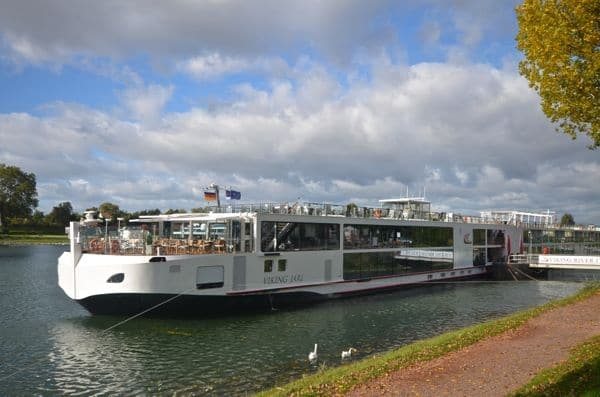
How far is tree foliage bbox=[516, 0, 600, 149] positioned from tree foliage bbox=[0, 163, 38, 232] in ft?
394

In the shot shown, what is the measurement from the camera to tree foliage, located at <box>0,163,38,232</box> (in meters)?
113

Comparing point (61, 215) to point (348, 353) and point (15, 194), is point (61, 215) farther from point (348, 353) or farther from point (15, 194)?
point (348, 353)

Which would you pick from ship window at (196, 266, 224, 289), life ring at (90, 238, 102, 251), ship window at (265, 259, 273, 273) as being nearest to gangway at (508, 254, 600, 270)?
ship window at (265, 259, 273, 273)

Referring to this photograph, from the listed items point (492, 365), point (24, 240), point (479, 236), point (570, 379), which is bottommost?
point (24, 240)

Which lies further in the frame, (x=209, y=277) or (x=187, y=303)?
(x=209, y=277)

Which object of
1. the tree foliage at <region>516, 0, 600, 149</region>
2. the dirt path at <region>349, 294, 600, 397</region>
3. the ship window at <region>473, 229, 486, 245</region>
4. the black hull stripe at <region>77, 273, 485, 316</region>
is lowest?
the black hull stripe at <region>77, 273, 485, 316</region>

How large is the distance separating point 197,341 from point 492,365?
12641mm

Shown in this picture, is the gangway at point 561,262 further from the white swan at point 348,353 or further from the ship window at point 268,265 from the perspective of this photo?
the white swan at point 348,353

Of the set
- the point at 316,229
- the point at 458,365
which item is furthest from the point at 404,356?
the point at 316,229

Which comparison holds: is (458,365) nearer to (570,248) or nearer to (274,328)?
(274,328)

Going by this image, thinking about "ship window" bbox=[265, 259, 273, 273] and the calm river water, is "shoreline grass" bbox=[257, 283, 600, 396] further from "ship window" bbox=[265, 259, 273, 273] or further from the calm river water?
"ship window" bbox=[265, 259, 273, 273]

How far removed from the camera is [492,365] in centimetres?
1260

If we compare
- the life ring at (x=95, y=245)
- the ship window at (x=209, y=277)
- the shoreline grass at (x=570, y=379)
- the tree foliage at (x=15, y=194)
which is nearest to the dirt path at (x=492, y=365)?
the shoreline grass at (x=570, y=379)

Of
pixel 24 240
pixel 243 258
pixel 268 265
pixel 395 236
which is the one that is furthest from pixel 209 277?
pixel 24 240
